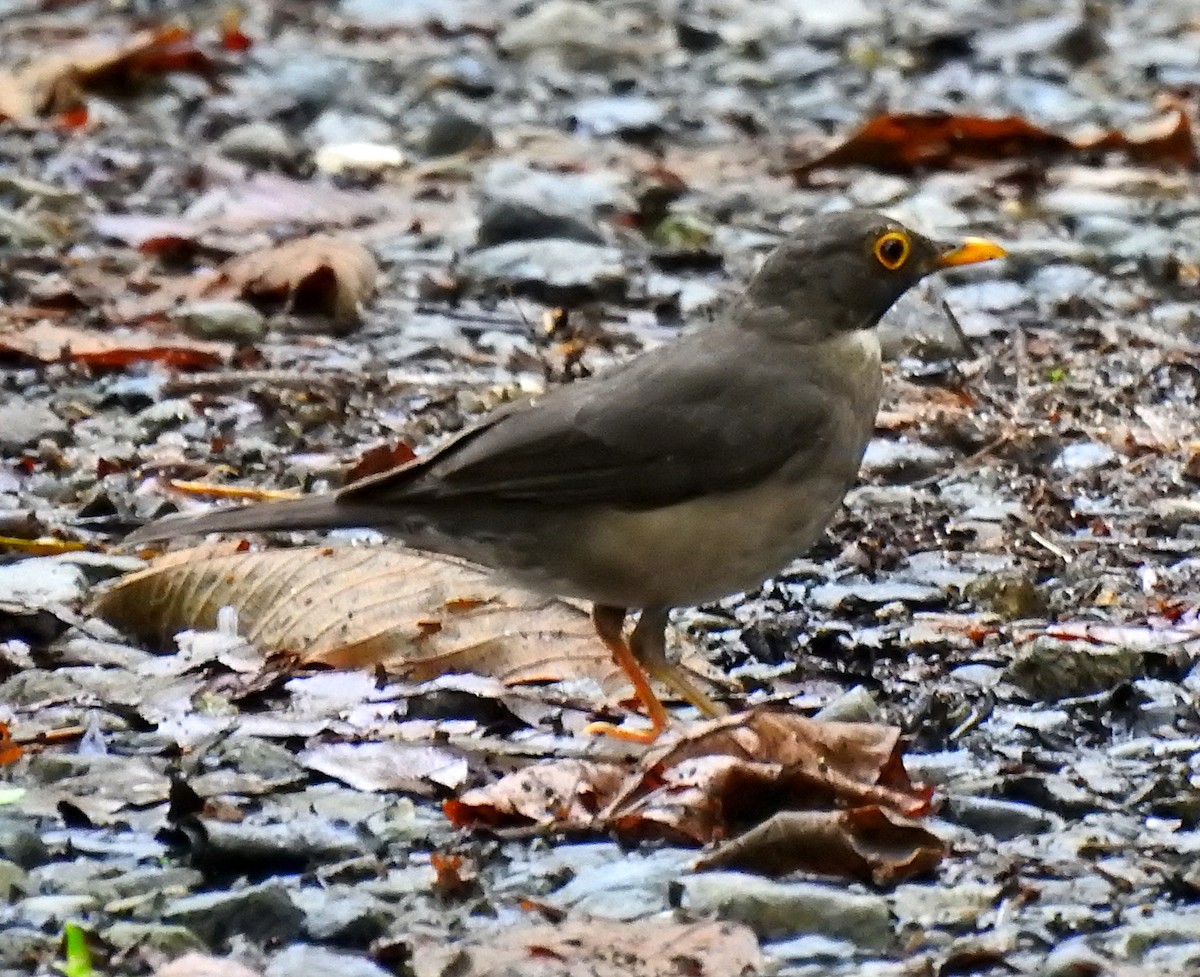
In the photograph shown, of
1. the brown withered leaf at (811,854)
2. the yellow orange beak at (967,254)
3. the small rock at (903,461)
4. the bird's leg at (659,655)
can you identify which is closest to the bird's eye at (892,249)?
the yellow orange beak at (967,254)

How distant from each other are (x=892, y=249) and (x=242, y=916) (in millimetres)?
2767

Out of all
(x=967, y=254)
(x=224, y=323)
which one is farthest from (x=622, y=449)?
(x=224, y=323)

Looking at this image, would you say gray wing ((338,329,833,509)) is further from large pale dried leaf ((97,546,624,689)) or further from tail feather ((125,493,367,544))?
large pale dried leaf ((97,546,624,689))

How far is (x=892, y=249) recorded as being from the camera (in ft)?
19.8

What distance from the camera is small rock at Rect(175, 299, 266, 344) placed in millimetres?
8422

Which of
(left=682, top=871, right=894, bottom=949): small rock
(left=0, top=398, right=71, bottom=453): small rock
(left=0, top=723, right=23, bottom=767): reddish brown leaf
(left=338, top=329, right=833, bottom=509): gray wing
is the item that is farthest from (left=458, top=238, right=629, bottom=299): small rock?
(left=682, top=871, right=894, bottom=949): small rock

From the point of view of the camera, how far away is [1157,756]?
4.85m

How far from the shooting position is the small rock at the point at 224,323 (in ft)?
27.6

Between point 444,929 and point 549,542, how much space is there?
1.68 m

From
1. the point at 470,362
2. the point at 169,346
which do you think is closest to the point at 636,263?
the point at 470,362

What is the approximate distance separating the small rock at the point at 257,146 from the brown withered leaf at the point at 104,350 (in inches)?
117

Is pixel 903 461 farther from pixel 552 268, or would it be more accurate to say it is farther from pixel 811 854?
pixel 811 854

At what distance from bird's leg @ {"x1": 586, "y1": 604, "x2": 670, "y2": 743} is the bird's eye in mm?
1098

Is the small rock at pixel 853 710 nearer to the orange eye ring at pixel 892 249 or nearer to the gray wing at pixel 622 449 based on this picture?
the gray wing at pixel 622 449
